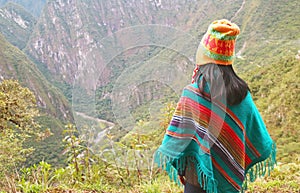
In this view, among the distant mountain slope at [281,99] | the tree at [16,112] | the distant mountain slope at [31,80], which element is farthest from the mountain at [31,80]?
the tree at [16,112]

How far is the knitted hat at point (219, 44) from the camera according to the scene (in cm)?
116

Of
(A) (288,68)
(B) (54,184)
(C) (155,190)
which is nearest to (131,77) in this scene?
(C) (155,190)

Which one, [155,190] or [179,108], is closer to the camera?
[179,108]

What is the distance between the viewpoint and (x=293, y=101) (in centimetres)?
1398

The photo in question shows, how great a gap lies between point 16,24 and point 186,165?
253ft

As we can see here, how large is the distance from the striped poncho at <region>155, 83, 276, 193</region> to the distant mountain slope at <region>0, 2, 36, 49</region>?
A: 68.6 meters

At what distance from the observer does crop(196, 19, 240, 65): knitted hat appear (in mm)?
1158

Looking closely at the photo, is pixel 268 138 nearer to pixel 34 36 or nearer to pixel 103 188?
pixel 103 188

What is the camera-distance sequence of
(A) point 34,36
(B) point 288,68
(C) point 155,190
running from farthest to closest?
1. (A) point 34,36
2. (B) point 288,68
3. (C) point 155,190

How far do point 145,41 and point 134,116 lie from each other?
1.33 feet

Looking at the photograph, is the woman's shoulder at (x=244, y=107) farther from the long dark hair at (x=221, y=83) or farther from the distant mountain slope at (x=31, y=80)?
the distant mountain slope at (x=31, y=80)

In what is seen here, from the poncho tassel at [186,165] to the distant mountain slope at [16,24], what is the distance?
68.5 meters

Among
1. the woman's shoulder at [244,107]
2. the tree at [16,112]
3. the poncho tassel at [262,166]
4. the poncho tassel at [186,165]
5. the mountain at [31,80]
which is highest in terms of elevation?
the woman's shoulder at [244,107]

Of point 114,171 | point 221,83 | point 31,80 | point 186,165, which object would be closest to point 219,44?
point 221,83
